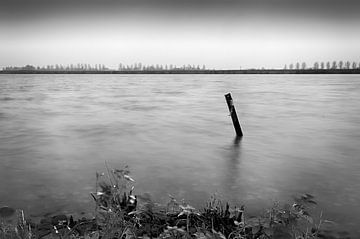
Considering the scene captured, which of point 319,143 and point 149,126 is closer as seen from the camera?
point 319,143

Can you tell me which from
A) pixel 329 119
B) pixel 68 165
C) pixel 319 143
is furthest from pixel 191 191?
pixel 329 119

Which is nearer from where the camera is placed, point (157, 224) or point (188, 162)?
point (157, 224)

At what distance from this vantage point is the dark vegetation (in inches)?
143

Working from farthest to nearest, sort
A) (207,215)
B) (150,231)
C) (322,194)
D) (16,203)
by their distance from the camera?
(322,194)
(16,203)
(207,215)
(150,231)

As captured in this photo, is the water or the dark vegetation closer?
the dark vegetation

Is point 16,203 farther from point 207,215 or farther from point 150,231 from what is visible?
point 207,215

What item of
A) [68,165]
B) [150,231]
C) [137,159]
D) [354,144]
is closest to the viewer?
[150,231]

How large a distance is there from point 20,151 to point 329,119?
53.0ft

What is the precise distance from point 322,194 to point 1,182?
21.4 ft

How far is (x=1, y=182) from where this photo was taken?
666cm

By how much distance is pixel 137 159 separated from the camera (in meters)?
8.92

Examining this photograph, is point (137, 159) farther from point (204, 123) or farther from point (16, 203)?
point (204, 123)

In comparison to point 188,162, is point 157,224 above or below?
above

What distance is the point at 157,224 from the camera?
14.5 ft
